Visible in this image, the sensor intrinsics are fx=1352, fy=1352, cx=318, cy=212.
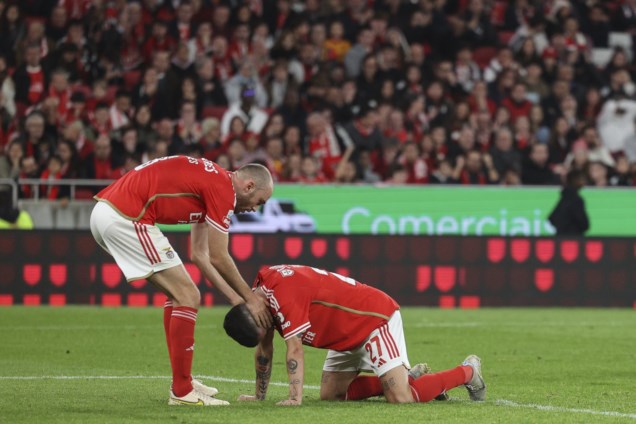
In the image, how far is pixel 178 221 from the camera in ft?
28.8

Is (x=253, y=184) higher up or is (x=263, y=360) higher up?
(x=253, y=184)

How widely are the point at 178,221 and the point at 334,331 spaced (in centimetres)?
128

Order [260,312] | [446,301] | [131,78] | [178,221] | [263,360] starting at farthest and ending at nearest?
[131,78] < [446,301] < [178,221] < [263,360] < [260,312]

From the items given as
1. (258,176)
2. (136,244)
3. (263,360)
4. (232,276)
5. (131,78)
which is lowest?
(263,360)

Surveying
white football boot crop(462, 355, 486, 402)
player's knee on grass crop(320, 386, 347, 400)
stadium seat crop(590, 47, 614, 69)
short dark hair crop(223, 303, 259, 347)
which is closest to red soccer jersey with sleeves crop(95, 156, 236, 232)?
short dark hair crop(223, 303, 259, 347)

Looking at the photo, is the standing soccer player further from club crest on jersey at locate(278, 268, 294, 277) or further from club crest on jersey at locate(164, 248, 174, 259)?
club crest on jersey at locate(278, 268, 294, 277)

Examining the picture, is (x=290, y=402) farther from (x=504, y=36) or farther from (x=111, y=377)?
(x=504, y=36)

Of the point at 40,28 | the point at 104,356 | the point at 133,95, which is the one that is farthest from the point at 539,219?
the point at 104,356

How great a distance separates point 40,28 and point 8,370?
10620 millimetres

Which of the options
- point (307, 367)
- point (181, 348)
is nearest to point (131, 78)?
point (307, 367)

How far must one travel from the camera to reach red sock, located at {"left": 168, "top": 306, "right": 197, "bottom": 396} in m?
8.48

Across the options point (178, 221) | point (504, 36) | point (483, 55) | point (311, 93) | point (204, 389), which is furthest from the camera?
point (504, 36)

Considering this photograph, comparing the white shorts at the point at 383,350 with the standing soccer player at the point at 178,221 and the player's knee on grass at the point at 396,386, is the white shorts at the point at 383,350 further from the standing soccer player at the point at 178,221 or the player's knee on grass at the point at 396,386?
the standing soccer player at the point at 178,221

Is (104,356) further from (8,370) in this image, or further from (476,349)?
(476,349)
